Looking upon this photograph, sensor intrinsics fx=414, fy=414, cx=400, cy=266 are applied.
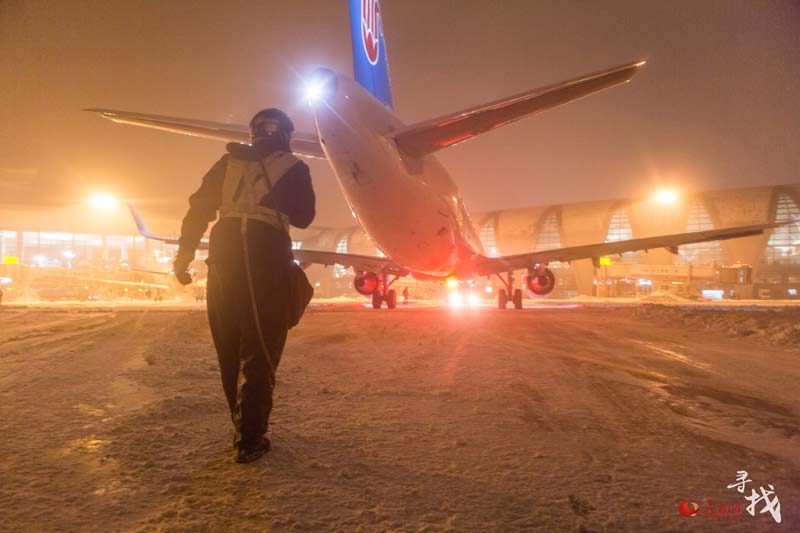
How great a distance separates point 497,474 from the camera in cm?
183

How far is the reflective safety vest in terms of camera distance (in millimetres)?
2305

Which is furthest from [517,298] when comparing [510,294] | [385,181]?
[385,181]

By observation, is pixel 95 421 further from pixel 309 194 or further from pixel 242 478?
pixel 309 194

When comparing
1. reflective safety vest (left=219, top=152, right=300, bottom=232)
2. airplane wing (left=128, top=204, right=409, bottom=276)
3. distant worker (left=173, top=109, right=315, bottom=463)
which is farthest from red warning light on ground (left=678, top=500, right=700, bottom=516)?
airplane wing (left=128, top=204, right=409, bottom=276)

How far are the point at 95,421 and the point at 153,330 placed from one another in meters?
5.44

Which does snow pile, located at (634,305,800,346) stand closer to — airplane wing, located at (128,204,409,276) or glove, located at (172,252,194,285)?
airplane wing, located at (128,204,409,276)

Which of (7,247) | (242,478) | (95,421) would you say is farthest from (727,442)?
(7,247)

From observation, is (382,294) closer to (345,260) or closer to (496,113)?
(345,260)

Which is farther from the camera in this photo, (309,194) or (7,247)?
(7,247)

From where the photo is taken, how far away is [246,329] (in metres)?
2.19

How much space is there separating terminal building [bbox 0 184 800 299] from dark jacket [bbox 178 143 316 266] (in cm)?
3958

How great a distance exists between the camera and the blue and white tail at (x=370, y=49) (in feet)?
28.4

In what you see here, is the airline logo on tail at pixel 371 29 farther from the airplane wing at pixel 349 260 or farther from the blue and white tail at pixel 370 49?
the airplane wing at pixel 349 260

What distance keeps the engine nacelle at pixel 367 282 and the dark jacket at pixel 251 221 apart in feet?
39.7
